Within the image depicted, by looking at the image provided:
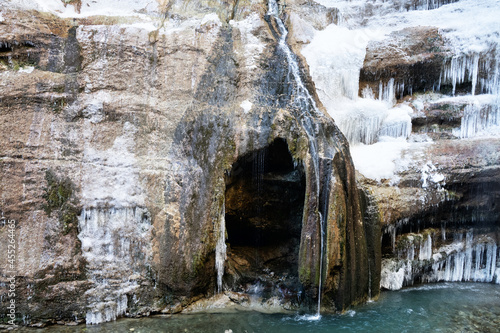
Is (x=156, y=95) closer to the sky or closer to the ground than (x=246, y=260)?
closer to the sky

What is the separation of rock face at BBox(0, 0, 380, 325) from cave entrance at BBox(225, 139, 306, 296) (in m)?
0.05

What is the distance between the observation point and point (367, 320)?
6250mm

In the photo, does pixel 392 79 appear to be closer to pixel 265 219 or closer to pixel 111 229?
pixel 265 219

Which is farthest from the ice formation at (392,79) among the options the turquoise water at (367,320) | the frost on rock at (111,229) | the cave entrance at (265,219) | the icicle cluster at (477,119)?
the frost on rock at (111,229)

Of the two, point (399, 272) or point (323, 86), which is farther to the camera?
point (323, 86)

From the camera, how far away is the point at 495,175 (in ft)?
26.2

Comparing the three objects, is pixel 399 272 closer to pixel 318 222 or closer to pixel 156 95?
pixel 318 222

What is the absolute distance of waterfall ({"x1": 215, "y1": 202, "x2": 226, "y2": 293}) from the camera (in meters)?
6.75

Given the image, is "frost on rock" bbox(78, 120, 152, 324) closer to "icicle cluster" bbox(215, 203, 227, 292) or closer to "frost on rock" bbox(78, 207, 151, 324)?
"frost on rock" bbox(78, 207, 151, 324)

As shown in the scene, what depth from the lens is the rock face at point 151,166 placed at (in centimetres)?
611

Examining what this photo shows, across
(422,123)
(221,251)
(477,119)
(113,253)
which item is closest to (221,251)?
(221,251)

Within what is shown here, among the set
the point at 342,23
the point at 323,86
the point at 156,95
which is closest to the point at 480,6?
the point at 342,23

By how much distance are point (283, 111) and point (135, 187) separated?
2924 mm

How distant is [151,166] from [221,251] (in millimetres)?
1926
